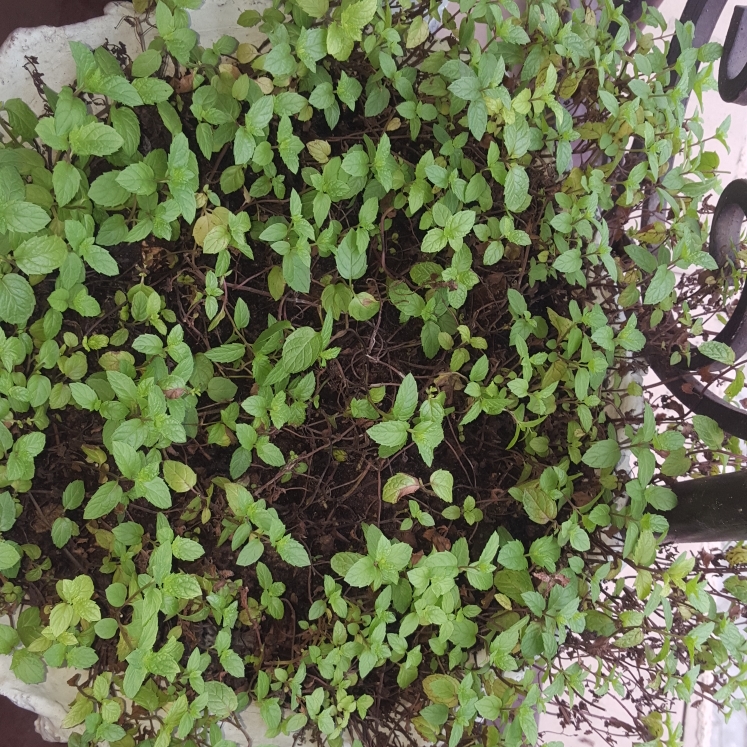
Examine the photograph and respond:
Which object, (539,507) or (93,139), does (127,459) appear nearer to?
(93,139)

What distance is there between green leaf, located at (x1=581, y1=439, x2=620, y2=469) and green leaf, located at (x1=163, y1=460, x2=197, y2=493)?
0.68 metres

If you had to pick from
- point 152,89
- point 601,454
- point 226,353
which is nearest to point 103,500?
point 226,353

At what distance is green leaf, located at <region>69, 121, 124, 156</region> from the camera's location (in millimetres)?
848

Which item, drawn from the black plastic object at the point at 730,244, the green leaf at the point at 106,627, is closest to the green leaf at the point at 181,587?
the green leaf at the point at 106,627

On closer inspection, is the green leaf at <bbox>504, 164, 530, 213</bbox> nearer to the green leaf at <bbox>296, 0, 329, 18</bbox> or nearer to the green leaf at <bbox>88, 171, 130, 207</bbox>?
the green leaf at <bbox>296, 0, 329, 18</bbox>

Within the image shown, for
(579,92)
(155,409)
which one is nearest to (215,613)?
(155,409)

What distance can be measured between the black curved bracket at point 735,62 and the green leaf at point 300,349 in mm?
927

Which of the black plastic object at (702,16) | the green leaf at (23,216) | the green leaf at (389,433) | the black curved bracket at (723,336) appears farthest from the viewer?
the black plastic object at (702,16)

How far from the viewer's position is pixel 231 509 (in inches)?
39.3

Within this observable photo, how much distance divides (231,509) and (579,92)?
1038mm

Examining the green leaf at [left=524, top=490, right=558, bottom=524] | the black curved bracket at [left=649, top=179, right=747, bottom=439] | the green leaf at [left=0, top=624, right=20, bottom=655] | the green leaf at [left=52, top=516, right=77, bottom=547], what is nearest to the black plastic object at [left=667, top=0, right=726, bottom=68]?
the black curved bracket at [left=649, top=179, right=747, bottom=439]

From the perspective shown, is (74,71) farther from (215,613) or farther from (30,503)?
(215,613)

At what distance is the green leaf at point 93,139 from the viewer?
0.85 metres

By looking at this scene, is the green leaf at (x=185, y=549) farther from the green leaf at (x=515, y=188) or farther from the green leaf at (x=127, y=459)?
the green leaf at (x=515, y=188)
